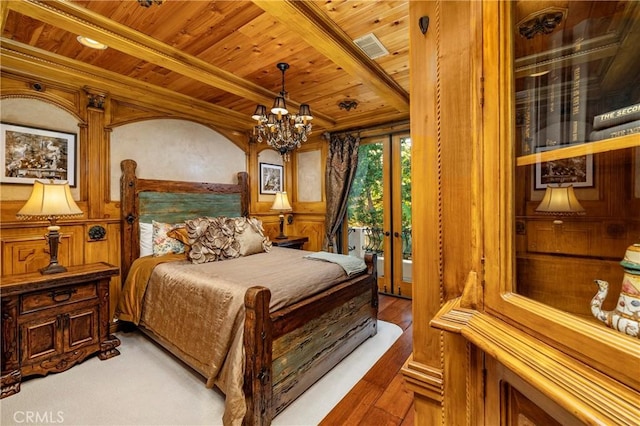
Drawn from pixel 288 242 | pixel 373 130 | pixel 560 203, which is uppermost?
pixel 373 130

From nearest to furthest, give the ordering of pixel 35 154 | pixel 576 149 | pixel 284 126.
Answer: pixel 576 149
pixel 35 154
pixel 284 126

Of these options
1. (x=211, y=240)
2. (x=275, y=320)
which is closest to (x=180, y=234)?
(x=211, y=240)

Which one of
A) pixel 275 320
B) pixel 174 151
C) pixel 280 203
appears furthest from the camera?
pixel 280 203

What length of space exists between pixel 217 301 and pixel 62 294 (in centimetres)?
146

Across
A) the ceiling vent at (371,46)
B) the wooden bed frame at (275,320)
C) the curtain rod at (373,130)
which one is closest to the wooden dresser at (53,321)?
the wooden bed frame at (275,320)

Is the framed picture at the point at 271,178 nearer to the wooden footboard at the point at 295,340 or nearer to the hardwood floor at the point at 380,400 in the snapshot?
the wooden footboard at the point at 295,340

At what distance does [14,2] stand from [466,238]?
2.83 m

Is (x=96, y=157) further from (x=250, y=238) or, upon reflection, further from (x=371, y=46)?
(x=371, y=46)

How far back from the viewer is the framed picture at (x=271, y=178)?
468 cm

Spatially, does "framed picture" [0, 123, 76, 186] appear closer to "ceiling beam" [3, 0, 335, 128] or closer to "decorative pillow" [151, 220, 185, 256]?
"decorative pillow" [151, 220, 185, 256]

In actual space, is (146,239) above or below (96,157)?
below

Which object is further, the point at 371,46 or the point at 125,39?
the point at 371,46

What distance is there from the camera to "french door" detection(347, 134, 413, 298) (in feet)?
13.6

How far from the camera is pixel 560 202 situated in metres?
0.68
